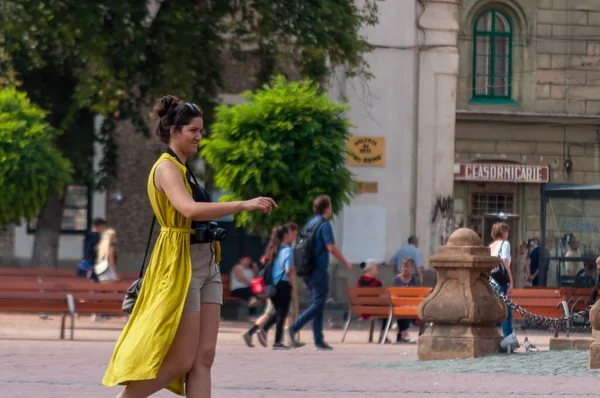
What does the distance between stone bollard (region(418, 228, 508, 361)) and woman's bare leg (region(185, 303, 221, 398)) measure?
7.87 meters

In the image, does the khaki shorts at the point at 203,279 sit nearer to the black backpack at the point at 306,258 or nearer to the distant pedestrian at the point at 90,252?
the black backpack at the point at 306,258

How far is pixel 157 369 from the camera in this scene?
702cm

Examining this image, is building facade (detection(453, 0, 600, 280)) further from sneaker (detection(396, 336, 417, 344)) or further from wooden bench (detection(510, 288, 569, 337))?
sneaker (detection(396, 336, 417, 344))

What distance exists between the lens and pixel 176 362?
7105 millimetres

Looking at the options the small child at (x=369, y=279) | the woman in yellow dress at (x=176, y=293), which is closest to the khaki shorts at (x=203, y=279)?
the woman in yellow dress at (x=176, y=293)

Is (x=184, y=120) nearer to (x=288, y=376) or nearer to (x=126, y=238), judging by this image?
(x=288, y=376)

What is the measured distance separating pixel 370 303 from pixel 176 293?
45.4 ft

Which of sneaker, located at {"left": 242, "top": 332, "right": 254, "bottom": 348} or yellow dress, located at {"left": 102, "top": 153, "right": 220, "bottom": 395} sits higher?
yellow dress, located at {"left": 102, "top": 153, "right": 220, "bottom": 395}

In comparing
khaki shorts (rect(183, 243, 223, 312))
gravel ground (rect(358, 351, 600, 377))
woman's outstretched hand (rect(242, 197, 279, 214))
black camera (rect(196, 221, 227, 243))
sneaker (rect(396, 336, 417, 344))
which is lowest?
sneaker (rect(396, 336, 417, 344))

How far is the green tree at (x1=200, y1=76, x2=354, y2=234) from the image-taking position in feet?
76.6

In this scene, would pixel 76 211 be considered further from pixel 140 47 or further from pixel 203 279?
pixel 203 279

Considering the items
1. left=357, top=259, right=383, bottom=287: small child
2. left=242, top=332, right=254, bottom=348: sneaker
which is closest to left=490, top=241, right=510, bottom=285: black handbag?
left=242, top=332, right=254, bottom=348: sneaker

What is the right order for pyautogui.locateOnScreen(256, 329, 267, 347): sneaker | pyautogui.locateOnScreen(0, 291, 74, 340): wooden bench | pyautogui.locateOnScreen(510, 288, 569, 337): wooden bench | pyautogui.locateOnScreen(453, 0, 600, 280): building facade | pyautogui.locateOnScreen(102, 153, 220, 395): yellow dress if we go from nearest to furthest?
pyautogui.locateOnScreen(102, 153, 220, 395): yellow dress → pyautogui.locateOnScreen(256, 329, 267, 347): sneaker → pyautogui.locateOnScreen(0, 291, 74, 340): wooden bench → pyautogui.locateOnScreen(510, 288, 569, 337): wooden bench → pyautogui.locateOnScreen(453, 0, 600, 280): building facade

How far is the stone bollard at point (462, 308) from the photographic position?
1494cm
